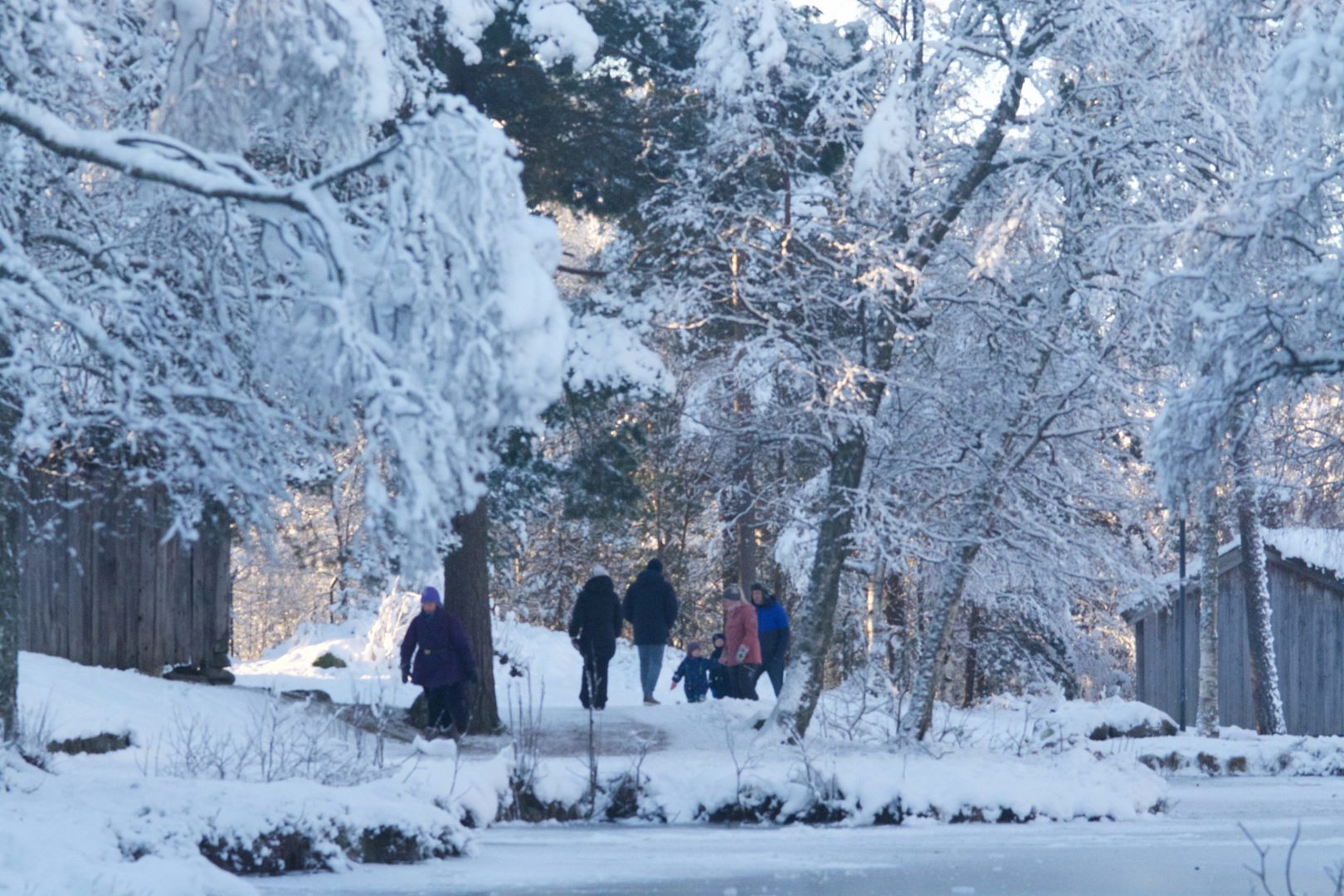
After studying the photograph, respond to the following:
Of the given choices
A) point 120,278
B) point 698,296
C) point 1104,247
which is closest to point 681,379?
point 698,296

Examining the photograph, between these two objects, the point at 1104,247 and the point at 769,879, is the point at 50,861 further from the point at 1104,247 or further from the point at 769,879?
the point at 1104,247

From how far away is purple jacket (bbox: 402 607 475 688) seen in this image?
15.0 meters

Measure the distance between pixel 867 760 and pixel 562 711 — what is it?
21.5 feet

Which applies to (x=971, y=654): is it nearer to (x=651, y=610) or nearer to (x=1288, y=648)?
(x=1288, y=648)

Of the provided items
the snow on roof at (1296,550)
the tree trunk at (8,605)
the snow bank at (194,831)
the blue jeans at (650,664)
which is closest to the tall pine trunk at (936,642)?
the blue jeans at (650,664)

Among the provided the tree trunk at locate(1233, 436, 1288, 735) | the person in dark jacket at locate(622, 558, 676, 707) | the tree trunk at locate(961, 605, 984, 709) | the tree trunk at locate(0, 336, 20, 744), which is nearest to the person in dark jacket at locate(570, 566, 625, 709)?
the person in dark jacket at locate(622, 558, 676, 707)

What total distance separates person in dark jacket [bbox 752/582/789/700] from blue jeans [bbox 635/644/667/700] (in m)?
1.22

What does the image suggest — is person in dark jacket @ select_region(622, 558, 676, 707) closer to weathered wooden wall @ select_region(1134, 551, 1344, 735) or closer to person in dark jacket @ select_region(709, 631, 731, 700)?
person in dark jacket @ select_region(709, 631, 731, 700)

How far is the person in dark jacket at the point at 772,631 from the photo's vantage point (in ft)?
64.6

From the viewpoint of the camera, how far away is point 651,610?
19547 millimetres

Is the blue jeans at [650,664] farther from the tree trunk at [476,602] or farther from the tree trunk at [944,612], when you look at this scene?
the tree trunk at [944,612]

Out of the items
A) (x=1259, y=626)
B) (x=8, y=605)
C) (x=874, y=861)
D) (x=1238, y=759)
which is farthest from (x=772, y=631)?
(x=8, y=605)

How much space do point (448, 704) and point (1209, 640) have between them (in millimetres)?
11704

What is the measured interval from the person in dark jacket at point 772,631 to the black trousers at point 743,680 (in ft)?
0.53
